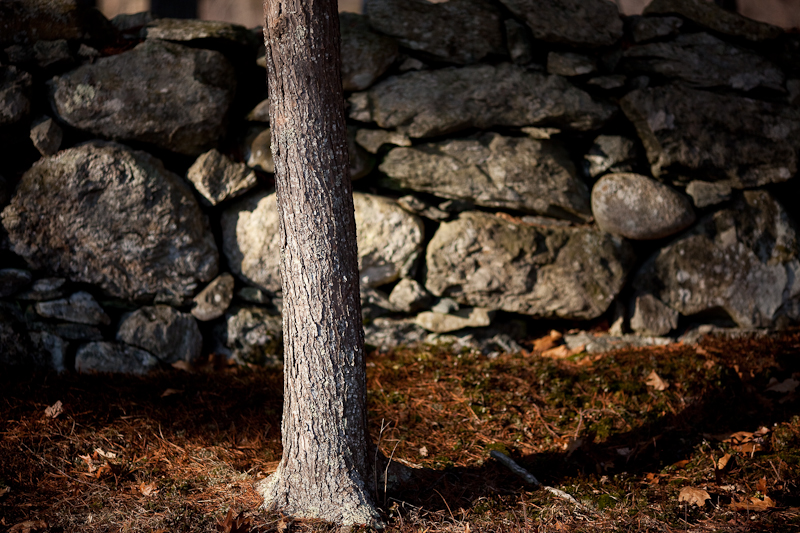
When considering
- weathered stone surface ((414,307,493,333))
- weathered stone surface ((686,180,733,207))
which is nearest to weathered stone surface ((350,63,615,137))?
weathered stone surface ((686,180,733,207))

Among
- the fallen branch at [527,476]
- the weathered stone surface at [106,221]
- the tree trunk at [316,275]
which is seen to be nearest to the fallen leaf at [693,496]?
the fallen branch at [527,476]

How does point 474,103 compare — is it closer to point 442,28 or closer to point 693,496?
point 442,28

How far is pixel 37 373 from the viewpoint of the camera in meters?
3.78

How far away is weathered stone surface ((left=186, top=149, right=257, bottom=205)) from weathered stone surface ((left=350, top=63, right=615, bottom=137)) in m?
1.01

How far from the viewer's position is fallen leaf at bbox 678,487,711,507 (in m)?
2.54

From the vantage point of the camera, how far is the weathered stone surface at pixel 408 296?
4.34 m

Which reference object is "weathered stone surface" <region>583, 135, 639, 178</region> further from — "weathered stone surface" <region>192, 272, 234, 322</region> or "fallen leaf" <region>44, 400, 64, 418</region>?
"fallen leaf" <region>44, 400, 64, 418</region>

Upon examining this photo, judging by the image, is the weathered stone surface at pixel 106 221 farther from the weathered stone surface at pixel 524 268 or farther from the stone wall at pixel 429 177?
the weathered stone surface at pixel 524 268

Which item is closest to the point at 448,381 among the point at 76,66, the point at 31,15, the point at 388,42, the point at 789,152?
the point at 388,42

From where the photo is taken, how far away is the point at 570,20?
177 inches

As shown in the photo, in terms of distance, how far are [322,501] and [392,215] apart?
2.37 meters

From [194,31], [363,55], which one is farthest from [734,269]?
[194,31]

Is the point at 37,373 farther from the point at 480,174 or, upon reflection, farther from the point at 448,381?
the point at 480,174

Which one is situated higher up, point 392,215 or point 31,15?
point 31,15
